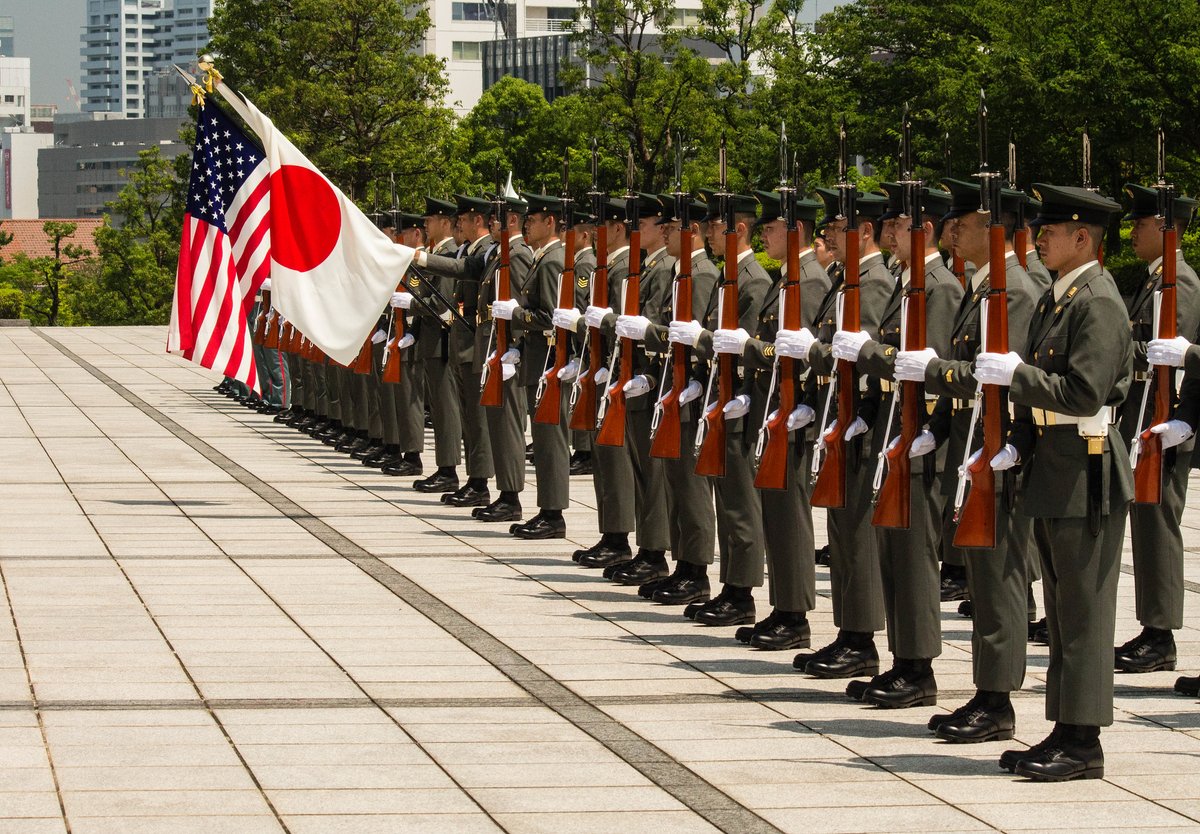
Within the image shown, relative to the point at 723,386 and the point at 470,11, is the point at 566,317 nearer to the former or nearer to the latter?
the point at 723,386

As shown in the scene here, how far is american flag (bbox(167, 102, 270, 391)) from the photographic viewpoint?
48.8 feet

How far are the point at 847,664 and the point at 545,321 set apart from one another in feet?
15.9

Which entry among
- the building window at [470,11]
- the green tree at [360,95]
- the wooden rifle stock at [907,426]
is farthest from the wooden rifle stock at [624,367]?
the building window at [470,11]

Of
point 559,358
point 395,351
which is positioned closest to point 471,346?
point 395,351

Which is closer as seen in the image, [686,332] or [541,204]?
[686,332]

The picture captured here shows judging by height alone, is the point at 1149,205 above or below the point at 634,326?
above

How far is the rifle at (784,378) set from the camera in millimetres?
8914

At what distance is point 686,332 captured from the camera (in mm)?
9977

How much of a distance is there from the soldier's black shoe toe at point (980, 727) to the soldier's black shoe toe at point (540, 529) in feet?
19.7

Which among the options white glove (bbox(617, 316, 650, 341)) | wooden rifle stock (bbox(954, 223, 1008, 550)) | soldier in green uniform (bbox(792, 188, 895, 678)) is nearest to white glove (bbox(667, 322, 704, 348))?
white glove (bbox(617, 316, 650, 341))

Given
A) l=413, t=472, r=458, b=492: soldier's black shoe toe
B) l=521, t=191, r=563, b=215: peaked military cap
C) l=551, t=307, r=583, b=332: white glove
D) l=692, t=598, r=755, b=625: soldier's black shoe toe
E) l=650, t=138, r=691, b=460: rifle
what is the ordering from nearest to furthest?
l=692, t=598, r=755, b=625: soldier's black shoe toe, l=650, t=138, r=691, b=460: rifle, l=551, t=307, r=583, b=332: white glove, l=521, t=191, r=563, b=215: peaked military cap, l=413, t=472, r=458, b=492: soldier's black shoe toe

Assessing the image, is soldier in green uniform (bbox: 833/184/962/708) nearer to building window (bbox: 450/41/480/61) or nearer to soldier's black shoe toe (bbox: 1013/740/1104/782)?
soldier's black shoe toe (bbox: 1013/740/1104/782)

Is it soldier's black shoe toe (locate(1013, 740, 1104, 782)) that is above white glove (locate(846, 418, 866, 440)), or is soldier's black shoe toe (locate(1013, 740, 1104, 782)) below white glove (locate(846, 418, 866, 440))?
below

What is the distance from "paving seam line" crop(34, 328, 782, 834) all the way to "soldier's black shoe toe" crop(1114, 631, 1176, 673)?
257 cm
